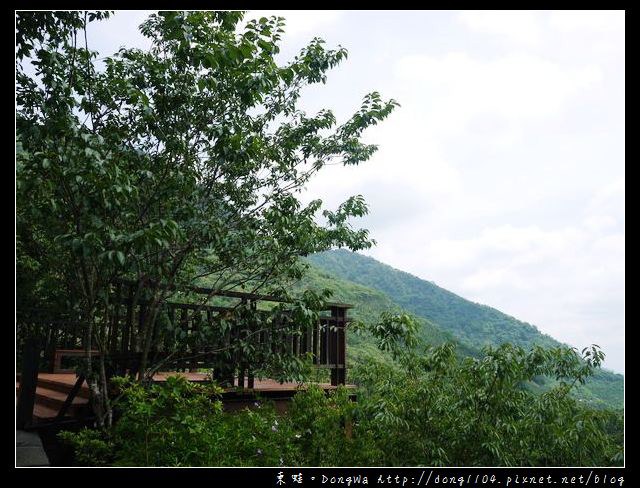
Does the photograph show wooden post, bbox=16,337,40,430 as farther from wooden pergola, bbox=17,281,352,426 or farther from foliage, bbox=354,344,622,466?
foliage, bbox=354,344,622,466

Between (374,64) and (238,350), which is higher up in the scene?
(374,64)

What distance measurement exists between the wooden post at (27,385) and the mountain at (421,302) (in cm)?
1345

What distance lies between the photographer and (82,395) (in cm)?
449

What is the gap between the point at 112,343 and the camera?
4.39 metres

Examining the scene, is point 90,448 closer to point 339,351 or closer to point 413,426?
point 413,426

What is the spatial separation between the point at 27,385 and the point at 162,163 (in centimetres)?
218

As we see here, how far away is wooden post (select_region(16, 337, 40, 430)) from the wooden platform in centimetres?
15

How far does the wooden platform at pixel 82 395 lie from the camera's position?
4.32 m

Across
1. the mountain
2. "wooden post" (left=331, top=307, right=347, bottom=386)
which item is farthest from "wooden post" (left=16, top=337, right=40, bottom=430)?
the mountain

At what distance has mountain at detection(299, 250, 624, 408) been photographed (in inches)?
724
